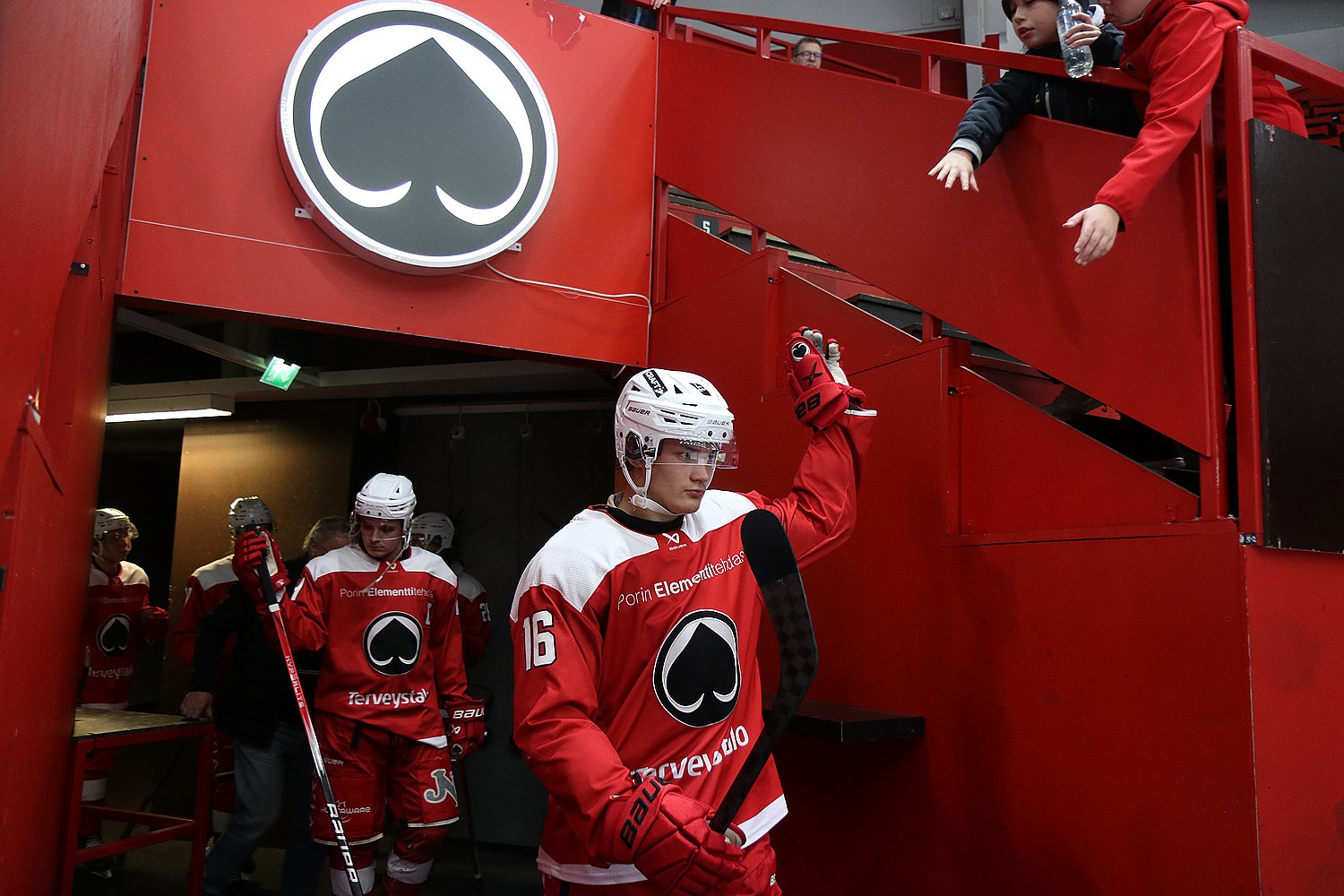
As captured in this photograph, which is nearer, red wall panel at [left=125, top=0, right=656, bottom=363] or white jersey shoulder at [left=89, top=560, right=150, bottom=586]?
red wall panel at [left=125, top=0, right=656, bottom=363]

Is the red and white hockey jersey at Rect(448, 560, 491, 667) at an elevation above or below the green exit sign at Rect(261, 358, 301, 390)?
below

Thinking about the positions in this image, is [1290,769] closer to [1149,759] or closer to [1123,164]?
[1149,759]

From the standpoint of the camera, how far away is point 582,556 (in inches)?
87.2

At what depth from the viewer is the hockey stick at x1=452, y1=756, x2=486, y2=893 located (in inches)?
213

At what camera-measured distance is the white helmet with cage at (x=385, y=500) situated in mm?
4207

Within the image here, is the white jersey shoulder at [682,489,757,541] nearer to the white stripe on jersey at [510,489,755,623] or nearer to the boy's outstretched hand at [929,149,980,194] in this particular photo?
the white stripe on jersey at [510,489,755,623]

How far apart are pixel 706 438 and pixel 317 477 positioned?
4.95m

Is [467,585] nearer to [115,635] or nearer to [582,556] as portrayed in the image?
[115,635]

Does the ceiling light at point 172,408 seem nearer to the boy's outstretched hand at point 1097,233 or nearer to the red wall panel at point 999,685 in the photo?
the red wall panel at point 999,685

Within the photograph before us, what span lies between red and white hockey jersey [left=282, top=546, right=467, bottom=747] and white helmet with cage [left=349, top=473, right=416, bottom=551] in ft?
0.65

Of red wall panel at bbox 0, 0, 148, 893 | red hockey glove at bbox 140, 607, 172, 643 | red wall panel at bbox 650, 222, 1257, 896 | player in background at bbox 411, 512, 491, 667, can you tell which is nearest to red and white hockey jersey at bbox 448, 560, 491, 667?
player in background at bbox 411, 512, 491, 667

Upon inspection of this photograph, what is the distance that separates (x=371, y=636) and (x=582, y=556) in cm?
222

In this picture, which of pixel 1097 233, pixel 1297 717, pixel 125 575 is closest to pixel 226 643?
pixel 125 575

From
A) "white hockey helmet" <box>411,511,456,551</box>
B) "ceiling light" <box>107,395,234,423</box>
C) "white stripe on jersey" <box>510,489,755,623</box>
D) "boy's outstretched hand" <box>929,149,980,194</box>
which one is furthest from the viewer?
"ceiling light" <box>107,395,234,423</box>
